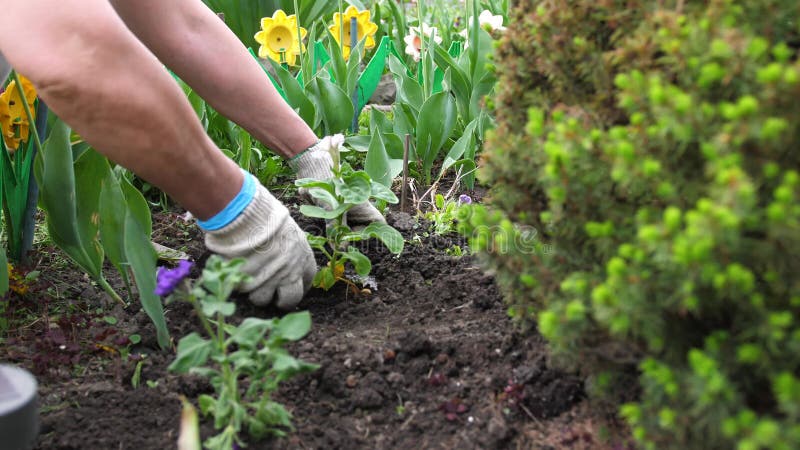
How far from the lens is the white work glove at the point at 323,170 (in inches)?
80.7

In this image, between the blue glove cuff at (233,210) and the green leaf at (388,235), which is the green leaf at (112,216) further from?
the green leaf at (388,235)

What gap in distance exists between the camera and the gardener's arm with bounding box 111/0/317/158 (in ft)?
6.23

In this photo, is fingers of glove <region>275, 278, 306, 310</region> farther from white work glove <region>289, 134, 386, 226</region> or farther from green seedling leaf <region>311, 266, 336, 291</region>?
white work glove <region>289, 134, 386, 226</region>

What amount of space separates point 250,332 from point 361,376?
0.36m

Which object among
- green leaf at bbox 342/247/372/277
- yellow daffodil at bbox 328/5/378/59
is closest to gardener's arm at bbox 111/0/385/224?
green leaf at bbox 342/247/372/277

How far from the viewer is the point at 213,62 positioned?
1966 mm

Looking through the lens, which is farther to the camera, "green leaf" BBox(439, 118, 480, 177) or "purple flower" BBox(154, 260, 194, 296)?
"green leaf" BBox(439, 118, 480, 177)

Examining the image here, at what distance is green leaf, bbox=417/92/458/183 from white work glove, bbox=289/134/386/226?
535 millimetres

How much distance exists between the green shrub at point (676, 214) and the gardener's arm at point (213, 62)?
1.01 meters

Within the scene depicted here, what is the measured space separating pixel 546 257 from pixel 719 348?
0.30 metres

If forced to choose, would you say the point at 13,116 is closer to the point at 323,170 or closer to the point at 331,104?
the point at 323,170

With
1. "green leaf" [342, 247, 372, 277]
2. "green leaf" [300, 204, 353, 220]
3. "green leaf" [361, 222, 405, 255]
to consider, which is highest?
"green leaf" [300, 204, 353, 220]

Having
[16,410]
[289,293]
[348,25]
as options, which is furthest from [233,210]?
[348,25]

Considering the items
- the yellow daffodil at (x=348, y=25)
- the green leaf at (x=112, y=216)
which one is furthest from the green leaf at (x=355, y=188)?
the yellow daffodil at (x=348, y=25)
